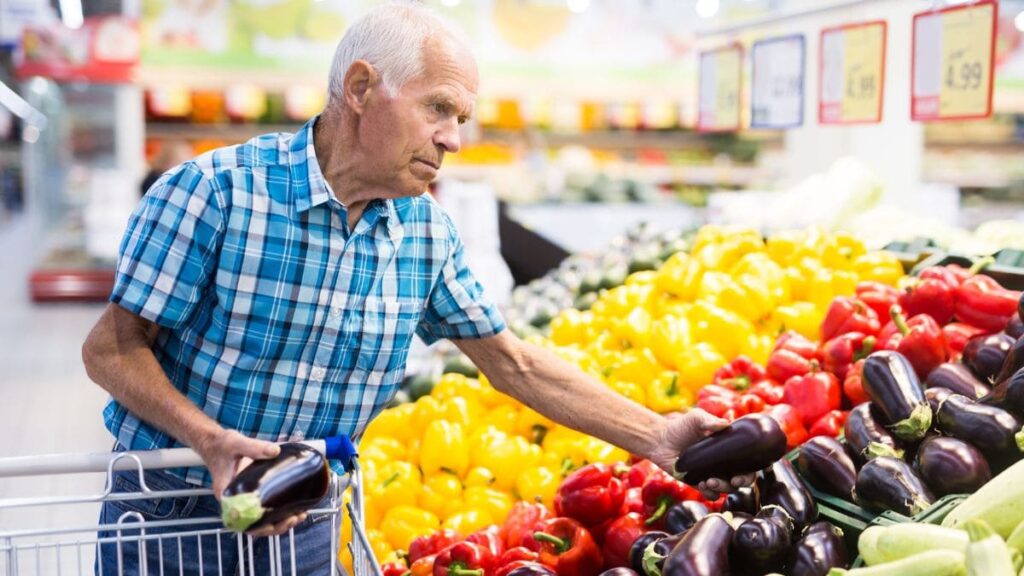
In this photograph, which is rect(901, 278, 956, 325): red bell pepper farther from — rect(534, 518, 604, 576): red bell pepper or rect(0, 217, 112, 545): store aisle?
rect(0, 217, 112, 545): store aisle

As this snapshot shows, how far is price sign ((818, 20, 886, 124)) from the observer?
14.4ft

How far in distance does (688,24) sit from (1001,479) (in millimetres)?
11655

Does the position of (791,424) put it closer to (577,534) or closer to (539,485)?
(577,534)

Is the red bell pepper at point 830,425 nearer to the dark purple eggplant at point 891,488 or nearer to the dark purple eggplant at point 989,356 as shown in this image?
the dark purple eggplant at point 989,356

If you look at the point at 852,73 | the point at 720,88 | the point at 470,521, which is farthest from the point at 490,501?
the point at 720,88

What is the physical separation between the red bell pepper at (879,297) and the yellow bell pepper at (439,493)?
126 centimetres

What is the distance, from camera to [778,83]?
511 cm

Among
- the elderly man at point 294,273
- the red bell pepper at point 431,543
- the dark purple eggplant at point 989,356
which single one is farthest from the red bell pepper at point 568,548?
the dark purple eggplant at point 989,356

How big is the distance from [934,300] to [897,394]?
0.73 m

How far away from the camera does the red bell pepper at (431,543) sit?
2488 mm

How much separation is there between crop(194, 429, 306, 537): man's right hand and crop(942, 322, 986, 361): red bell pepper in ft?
5.63

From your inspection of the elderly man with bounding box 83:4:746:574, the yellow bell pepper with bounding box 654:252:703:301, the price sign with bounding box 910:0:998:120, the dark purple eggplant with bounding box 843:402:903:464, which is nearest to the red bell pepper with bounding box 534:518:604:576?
the elderly man with bounding box 83:4:746:574

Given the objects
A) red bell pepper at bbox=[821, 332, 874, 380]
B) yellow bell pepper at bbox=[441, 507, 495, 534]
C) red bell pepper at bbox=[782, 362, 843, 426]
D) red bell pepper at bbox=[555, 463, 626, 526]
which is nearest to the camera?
red bell pepper at bbox=[555, 463, 626, 526]

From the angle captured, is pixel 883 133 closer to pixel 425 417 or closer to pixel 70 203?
pixel 425 417
